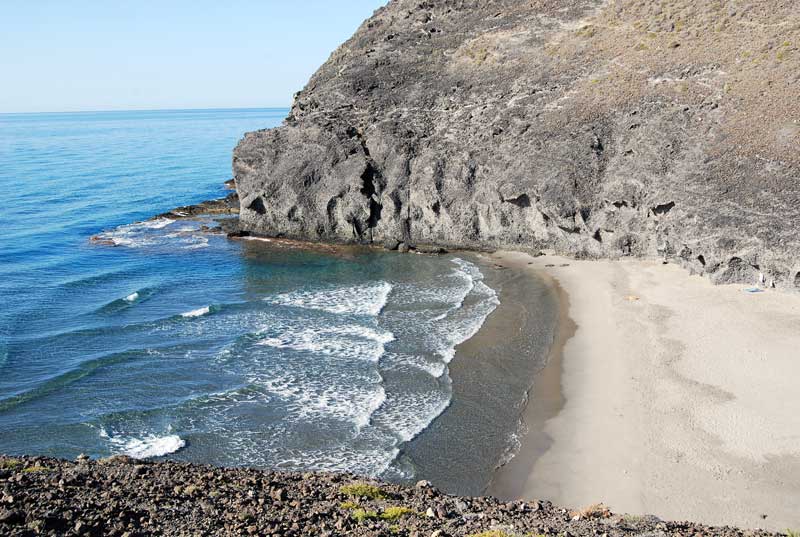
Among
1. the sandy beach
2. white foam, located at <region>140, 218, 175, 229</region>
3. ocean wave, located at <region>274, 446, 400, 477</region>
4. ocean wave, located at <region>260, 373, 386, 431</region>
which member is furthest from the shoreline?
white foam, located at <region>140, 218, 175, 229</region>

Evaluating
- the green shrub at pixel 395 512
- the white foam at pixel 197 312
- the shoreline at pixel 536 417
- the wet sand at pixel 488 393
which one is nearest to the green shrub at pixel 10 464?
the green shrub at pixel 395 512

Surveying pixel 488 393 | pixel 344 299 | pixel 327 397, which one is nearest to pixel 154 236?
pixel 344 299

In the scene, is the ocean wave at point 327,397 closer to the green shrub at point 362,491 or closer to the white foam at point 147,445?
the white foam at point 147,445

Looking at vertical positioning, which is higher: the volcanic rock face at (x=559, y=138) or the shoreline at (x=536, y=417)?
the volcanic rock face at (x=559, y=138)

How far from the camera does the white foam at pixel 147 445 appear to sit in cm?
2166

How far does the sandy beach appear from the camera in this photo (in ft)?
61.7

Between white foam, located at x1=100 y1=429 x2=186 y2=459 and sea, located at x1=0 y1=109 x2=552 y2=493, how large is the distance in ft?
0.26

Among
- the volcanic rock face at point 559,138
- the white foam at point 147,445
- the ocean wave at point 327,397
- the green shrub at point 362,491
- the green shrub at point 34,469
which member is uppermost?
the volcanic rock face at point 559,138

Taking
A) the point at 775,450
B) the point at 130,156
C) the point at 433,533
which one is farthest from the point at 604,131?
the point at 130,156

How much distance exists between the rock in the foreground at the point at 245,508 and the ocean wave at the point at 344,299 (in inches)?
744

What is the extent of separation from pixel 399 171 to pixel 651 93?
18.9 meters

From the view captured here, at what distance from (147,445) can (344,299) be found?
17.2m

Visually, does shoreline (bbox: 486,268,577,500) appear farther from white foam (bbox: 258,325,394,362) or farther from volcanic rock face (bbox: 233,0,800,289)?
volcanic rock face (bbox: 233,0,800,289)

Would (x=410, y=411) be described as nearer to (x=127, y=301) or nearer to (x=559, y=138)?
(x=127, y=301)
